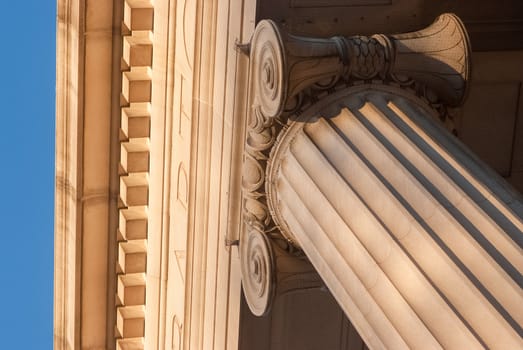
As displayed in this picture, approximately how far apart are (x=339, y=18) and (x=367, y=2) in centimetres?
44

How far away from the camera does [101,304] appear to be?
24.3m

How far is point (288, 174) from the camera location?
1656 centimetres

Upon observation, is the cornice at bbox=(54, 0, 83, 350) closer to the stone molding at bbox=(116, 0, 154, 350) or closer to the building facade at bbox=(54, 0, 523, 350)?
the building facade at bbox=(54, 0, 523, 350)

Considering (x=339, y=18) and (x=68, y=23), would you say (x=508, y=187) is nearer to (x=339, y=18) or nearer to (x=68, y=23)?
(x=339, y=18)

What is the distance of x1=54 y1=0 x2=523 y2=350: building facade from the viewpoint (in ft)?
44.0

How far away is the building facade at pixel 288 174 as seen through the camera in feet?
44.0

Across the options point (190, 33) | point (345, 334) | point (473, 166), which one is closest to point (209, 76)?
point (190, 33)

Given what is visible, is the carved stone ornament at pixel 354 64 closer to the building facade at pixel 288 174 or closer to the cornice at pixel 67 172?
the building facade at pixel 288 174

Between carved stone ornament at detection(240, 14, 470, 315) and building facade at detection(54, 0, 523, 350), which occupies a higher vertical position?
carved stone ornament at detection(240, 14, 470, 315)

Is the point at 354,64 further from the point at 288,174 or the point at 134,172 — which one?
the point at 134,172

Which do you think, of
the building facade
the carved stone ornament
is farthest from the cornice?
the carved stone ornament

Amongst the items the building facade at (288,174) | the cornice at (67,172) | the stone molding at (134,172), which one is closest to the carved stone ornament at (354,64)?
the building facade at (288,174)

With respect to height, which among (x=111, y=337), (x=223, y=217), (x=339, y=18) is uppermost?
Result: (x=339, y=18)

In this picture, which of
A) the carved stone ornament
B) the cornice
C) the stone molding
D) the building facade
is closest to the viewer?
A: the building facade
